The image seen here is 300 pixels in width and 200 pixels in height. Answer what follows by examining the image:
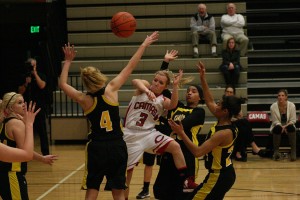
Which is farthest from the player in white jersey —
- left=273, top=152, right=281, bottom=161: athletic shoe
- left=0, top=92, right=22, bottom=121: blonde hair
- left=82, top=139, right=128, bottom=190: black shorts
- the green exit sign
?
the green exit sign

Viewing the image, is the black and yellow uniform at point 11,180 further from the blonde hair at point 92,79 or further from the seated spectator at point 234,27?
the seated spectator at point 234,27

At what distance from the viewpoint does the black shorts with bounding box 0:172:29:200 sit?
18.3 feet

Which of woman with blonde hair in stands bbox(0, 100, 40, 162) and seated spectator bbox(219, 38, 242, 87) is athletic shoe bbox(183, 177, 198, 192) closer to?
woman with blonde hair in stands bbox(0, 100, 40, 162)

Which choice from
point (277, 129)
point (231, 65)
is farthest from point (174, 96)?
point (231, 65)

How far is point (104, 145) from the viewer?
222 inches

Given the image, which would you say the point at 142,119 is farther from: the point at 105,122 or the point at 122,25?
the point at 122,25

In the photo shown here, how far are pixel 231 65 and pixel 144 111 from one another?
6.85 meters

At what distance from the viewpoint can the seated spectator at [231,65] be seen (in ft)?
44.2

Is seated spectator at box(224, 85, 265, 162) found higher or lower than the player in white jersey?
lower

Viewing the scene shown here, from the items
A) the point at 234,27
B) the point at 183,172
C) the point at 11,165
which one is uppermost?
the point at 234,27

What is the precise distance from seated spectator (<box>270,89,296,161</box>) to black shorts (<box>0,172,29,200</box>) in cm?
639

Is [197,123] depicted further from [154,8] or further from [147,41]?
[154,8]

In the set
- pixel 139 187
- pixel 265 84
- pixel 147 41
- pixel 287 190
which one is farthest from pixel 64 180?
pixel 265 84

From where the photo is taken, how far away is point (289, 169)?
33.3 ft
